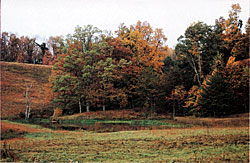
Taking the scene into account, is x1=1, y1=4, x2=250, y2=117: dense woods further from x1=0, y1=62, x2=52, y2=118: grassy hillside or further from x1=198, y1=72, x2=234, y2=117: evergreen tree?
x1=0, y1=62, x2=52, y2=118: grassy hillside

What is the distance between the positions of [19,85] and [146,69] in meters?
32.5

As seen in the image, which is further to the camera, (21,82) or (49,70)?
(49,70)

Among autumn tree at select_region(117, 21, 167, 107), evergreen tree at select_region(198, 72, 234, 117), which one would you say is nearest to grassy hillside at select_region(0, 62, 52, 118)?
autumn tree at select_region(117, 21, 167, 107)

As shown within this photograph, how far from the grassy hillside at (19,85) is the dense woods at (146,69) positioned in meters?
6.94

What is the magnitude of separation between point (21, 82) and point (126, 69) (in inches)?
1204

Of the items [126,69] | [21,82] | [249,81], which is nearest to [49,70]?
[21,82]

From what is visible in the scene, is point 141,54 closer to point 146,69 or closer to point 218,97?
point 146,69

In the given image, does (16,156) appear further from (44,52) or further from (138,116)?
(44,52)

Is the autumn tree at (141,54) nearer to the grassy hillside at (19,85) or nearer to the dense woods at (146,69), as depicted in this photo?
the dense woods at (146,69)

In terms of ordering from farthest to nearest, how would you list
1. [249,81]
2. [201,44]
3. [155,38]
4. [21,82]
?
[21,82] → [155,38] → [201,44] → [249,81]

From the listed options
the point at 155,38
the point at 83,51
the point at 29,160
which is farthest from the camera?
the point at 155,38

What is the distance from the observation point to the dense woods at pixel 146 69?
3419cm

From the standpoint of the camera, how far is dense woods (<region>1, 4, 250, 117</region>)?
34.2m

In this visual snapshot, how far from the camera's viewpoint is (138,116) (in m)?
33.9
